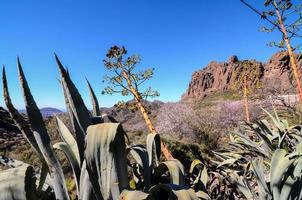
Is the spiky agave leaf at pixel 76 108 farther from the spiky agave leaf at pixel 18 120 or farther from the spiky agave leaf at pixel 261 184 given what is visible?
the spiky agave leaf at pixel 261 184

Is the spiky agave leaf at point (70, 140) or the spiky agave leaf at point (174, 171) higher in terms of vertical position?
the spiky agave leaf at point (70, 140)

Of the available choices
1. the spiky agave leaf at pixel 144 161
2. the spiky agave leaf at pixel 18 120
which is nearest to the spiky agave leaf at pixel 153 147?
the spiky agave leaf at pixel 144 161

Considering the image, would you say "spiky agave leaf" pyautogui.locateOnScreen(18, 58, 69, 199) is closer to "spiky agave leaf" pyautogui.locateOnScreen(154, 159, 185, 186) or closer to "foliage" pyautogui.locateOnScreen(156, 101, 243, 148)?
"spiky agave leaf" pyautogui.locateOnScreen(154, 159, 185, 186)

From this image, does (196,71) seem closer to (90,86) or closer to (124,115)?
(124,115)

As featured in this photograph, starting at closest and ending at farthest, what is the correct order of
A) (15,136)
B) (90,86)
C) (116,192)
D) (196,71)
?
(116,192) → (90,86) → (15,136) → (196,71)

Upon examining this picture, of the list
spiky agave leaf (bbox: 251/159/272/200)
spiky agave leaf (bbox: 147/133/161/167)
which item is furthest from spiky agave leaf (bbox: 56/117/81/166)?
spiky agave leaf (bbox: 251/159/272/200)

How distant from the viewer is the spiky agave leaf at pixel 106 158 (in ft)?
5.58

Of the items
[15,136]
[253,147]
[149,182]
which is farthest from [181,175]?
[15,136]

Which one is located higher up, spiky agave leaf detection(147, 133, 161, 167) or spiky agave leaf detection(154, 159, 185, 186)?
spiky agave leaf detection(147, 133, 161, 167)

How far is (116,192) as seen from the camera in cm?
176

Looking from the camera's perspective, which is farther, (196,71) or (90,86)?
(196,71)

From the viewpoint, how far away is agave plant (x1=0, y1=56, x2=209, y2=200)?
167 centimetres

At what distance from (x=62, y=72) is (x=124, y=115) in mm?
37517

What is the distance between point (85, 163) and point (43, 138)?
1.05 ft
